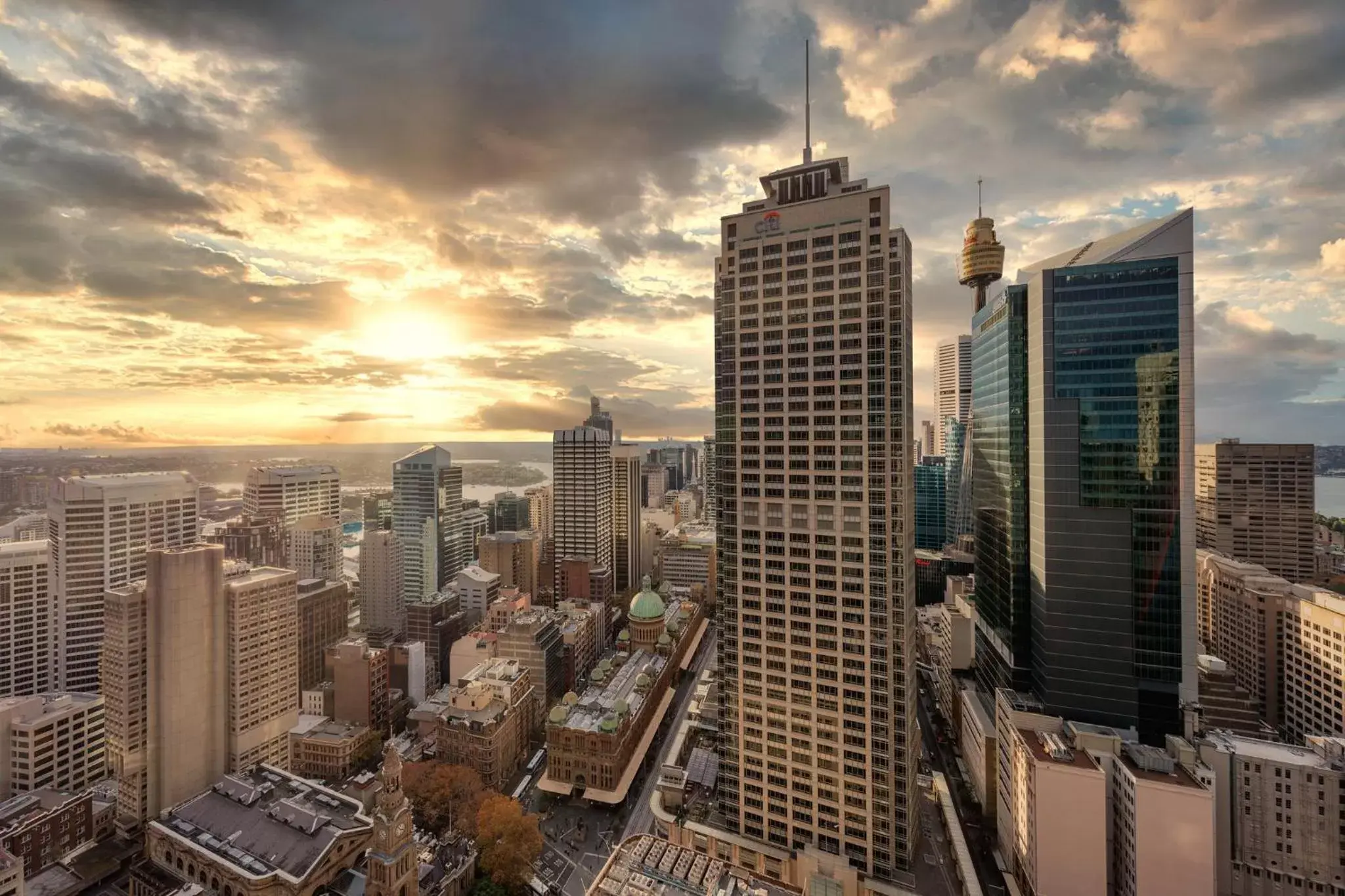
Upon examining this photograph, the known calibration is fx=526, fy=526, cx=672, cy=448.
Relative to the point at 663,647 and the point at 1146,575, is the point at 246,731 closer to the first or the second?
the point at 663,647

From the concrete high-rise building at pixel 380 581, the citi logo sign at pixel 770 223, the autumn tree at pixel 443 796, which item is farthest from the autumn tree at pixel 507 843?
the concrete high-rise building at pixel 380 581

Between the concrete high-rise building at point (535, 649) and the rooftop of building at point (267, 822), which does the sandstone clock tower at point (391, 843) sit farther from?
the concrete high-rise building at point (535, 649)

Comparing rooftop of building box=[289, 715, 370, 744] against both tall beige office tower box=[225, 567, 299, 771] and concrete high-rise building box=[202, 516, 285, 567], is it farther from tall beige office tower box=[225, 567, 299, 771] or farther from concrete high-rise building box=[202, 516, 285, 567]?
concrete high-rise building box=[202, 516, 285, 567]

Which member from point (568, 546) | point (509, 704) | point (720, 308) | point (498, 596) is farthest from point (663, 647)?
point (720, 308)

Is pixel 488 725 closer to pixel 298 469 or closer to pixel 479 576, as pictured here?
pixel 479 576

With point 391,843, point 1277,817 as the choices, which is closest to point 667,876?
point 391,843
